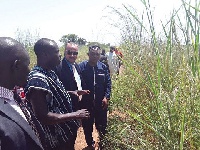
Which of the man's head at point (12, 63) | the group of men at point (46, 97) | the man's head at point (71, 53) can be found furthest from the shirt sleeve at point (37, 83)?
the man's head at point (71, 53)

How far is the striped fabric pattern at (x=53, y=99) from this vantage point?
2.11m

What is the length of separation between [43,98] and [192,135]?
1009mm

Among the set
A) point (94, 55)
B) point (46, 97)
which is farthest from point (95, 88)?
point (46, 97)

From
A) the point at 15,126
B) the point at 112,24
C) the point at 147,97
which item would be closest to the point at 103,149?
the point at 147,97

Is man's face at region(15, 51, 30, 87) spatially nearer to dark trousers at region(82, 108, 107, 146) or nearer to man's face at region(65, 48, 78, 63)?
man's face at region(65, 48, 78, 63)

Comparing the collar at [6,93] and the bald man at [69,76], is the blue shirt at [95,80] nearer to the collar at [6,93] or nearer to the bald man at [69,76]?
the bald man at [69,76]

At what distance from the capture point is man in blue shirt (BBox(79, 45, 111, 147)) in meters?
3.75

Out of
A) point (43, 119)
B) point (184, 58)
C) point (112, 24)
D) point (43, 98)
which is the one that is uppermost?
point (112, 24)

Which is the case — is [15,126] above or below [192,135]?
above

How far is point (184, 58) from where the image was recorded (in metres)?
1.83

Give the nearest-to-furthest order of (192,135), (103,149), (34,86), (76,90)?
(192,135)
(34,86)
(76,90)
(103,149)

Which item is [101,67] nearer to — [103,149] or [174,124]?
[103,149]

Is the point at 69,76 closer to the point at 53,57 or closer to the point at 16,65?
the point at 53,57

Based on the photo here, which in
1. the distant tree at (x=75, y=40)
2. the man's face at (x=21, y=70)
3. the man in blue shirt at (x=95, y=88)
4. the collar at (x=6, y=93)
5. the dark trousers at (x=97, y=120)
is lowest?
the dark trousers at (x=97, y=120)
